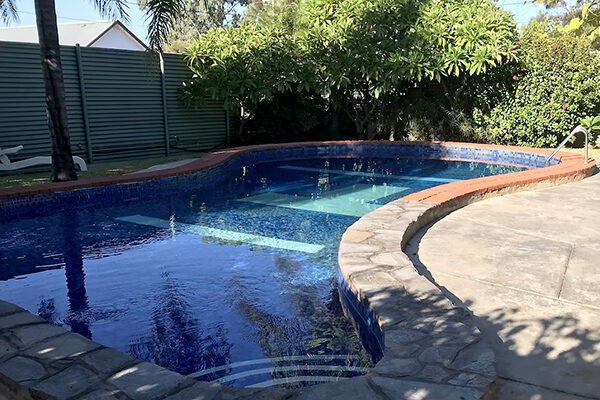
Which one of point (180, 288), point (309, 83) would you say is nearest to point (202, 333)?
point (180, 288)

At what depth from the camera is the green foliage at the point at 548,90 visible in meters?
11.2

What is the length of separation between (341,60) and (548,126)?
17.5 feet

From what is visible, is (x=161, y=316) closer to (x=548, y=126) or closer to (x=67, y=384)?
(x=67, y=384)

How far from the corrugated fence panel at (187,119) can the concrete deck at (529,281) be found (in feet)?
27.1

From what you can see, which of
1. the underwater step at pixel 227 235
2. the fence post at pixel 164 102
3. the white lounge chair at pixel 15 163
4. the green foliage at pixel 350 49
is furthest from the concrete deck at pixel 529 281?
the fence post at pixel 164 102

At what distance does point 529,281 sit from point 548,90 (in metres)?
9.71

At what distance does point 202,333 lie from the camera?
3232 millimetres

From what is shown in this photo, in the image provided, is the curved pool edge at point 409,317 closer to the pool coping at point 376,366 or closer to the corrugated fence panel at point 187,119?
the pool coping at point 376,366

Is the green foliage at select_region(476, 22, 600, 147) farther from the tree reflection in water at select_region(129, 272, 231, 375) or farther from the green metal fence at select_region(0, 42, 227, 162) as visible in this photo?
the tree reflection in water at select_region(129, 272, 231, 375)

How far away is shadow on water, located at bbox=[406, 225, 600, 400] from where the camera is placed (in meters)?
2.17

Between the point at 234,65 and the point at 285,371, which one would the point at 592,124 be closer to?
the point at 234,65

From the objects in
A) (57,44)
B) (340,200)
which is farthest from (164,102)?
(340,200)

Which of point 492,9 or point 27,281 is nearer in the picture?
point 27,281

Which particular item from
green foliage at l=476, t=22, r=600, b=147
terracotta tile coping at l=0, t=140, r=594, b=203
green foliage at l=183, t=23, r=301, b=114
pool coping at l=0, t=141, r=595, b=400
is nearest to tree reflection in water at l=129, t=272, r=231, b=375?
pool coping at l=0, t=141, r=595, b=400
